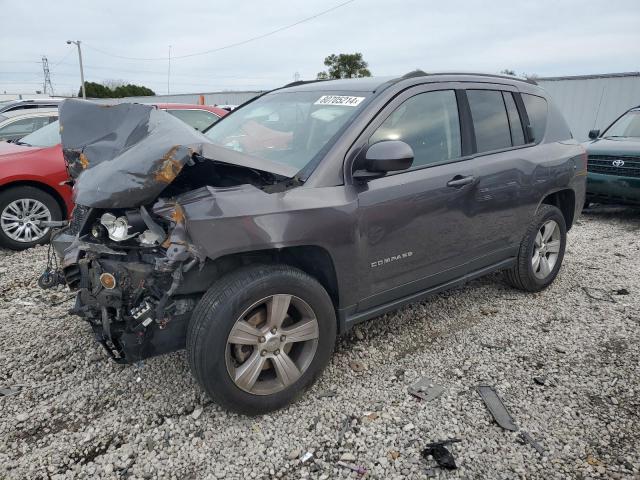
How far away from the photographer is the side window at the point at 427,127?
2984mm

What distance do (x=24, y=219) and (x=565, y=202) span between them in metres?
5.94

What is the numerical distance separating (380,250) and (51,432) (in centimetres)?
210

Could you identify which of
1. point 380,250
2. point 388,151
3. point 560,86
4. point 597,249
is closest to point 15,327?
point 380,250

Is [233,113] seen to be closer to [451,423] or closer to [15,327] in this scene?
[15,327]

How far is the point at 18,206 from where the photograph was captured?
17.6ft

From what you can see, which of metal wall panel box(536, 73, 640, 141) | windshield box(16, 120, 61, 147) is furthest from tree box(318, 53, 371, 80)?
windshield box(16, 120, 61, 147)

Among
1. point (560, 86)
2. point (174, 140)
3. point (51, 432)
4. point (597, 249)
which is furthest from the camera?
point (560, 86)

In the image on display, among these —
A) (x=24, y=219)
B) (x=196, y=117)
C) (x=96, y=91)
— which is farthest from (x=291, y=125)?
(x=96, y=91)

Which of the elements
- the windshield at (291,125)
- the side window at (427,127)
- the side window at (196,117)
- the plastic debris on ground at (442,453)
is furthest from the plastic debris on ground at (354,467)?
the side window at (196,117)

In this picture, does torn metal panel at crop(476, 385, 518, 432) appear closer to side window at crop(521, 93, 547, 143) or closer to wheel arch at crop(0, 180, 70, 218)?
side window at crop(521, 93, 547, 143)

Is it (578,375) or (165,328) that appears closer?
(165,328)

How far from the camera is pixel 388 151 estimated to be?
258cm

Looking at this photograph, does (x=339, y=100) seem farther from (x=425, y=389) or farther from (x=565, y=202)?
(x=565, y=202)

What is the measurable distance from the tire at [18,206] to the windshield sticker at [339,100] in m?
4.00
